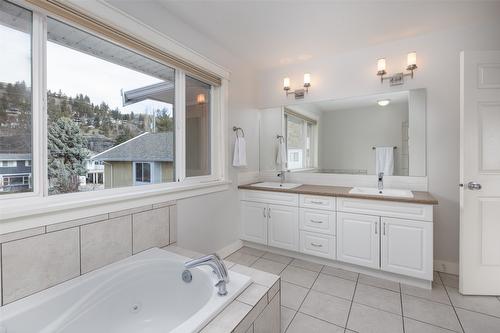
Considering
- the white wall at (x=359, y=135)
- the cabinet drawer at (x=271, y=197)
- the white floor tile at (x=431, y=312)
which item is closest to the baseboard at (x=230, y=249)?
the cabinet drawer at (x=271, y=197)

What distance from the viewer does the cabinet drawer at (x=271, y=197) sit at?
2.67 meters

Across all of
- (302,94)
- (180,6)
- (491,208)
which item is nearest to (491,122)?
(491,208)

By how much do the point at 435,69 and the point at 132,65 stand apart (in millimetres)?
2943

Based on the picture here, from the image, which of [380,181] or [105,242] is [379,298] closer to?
[380,181]

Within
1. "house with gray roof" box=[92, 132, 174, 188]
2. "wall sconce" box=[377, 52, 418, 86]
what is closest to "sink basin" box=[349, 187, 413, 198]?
"wall sconce" box=[377, 52, 418, 86]

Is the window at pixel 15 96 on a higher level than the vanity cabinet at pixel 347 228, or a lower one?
higher

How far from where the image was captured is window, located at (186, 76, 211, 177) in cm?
241

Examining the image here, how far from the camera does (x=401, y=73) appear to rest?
2.49 metres

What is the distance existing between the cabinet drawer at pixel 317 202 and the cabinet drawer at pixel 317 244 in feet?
1.02

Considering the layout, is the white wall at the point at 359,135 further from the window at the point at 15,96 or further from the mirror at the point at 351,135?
the window at the point at 15,96

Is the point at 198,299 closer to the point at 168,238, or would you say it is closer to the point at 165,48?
the point at 168,238

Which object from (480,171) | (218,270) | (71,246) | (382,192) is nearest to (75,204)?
(71,246)

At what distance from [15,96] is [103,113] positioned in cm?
48

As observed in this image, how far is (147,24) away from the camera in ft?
6.06
